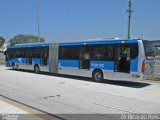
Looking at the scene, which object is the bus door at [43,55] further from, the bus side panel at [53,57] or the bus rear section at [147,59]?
the bus rear section at [147,59]

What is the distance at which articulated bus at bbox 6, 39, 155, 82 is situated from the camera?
48.4 feet

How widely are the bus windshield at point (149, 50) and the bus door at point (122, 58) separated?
37.4 inches

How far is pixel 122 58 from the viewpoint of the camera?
1559 centimetres

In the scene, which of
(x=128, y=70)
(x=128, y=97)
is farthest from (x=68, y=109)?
(x=128, y=70)

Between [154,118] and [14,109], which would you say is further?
[14,109]

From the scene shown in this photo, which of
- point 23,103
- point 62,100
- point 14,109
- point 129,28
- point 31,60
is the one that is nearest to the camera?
point 14,109

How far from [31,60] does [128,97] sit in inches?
573

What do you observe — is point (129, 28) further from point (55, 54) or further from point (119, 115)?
point (119, 115)

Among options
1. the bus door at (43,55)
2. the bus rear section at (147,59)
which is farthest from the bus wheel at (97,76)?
the bus door at (43,55)

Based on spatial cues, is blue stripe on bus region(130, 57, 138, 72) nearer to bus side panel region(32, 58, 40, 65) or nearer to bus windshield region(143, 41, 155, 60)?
bus windshield region(143, 41, 155, 60)

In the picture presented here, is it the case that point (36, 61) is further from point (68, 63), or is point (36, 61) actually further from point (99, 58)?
point (99, 58)

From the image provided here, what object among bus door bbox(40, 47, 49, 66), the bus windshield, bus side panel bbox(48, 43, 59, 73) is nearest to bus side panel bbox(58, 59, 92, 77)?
bus side panel bbox(48, 43, 59, 73)

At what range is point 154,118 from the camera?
7703 millimetres

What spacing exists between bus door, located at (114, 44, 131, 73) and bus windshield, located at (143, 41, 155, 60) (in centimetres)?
95
